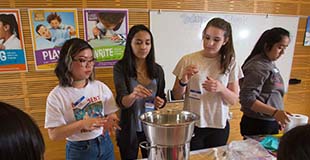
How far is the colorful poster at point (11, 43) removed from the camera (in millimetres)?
1754

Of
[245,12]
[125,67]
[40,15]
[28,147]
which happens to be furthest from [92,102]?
[245,12]

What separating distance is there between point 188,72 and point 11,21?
1423mm

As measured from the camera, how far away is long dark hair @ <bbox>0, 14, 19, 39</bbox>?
175cm

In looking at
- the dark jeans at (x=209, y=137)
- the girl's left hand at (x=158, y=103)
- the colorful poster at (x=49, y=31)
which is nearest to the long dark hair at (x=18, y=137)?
the girl's left hand at (x=158, y=103)

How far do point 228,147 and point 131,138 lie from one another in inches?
19.9

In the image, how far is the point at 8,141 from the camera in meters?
0.44

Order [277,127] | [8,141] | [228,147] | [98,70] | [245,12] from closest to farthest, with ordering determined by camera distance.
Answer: [8,141] < [228,147] < [277,127] < [98,70] < [245,12]

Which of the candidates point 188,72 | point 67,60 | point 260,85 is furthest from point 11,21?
point 260,85

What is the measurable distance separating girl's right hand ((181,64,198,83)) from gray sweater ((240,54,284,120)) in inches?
13.3

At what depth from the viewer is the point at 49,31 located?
186cm

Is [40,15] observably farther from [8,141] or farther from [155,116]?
[8,141]

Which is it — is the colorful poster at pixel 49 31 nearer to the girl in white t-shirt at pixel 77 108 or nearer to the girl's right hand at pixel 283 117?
the girl in white t-shirt at pixel 77 108

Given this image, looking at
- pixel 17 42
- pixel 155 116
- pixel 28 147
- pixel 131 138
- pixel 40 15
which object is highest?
pixel 40 15

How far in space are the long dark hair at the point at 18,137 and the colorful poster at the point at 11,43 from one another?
Answer: 1.54 m
